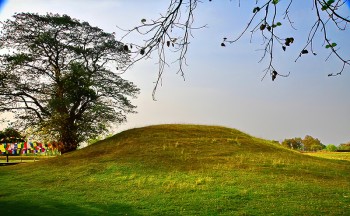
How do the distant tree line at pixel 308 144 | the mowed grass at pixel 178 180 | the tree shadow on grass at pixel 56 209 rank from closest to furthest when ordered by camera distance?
the tree shadow on grass at pixel 56 209 → the mowed grass at pixel 178 180 → the distant tree line at pixel 308 144

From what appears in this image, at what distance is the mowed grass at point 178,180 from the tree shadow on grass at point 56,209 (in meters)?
0.03

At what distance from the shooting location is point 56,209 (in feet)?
33.7

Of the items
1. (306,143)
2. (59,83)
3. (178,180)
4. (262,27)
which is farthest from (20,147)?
(306,143)

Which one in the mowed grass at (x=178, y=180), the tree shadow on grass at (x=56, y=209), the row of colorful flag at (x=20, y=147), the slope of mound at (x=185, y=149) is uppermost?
the row of colorful flag at (x=20, y=147)

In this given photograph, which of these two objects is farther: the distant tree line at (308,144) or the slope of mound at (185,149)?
the distant tree line at (308,144)

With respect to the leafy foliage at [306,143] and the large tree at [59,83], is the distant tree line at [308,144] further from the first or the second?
the large tree at [59,83]

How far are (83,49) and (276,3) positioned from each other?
2149 cm

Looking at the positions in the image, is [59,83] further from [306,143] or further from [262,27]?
[306,143]

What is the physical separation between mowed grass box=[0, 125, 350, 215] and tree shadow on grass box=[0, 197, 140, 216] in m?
0.03

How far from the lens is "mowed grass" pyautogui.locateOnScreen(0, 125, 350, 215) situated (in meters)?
10.1

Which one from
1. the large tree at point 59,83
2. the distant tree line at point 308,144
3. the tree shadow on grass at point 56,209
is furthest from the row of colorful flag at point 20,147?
the distant tree line at point 308,144

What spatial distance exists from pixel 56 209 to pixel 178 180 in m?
4.43

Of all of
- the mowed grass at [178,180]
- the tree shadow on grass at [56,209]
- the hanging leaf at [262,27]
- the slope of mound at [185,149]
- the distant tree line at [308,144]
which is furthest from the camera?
the distant tree line at [308,144]

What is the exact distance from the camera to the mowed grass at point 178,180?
33.1ft
